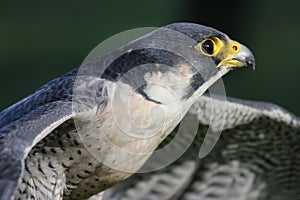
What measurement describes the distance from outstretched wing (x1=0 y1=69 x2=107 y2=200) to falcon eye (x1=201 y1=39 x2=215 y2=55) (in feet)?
2.26

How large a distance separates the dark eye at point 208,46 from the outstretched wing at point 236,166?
1036 millimetres

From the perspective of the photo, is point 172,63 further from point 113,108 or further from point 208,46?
point 113,108

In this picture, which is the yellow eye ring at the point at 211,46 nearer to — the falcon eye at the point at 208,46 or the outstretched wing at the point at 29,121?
the falcon eye at the point at 208,46

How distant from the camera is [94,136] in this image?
5258 millimetres

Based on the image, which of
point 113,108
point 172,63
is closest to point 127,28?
point 172,63

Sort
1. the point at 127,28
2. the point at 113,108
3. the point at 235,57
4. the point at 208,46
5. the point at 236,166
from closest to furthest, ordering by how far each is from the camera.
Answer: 1. the point at 113,108
2. the point at 208,46
3. the point at 235,57
4. the point at 236,166
5. the point at 127,28

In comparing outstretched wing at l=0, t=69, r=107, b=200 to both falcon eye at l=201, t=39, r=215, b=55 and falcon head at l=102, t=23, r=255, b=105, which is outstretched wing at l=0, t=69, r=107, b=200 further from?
falcon eye at l=201, t=39, r=215, b=55

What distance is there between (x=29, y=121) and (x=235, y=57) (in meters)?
1.45

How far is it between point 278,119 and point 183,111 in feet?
4.50

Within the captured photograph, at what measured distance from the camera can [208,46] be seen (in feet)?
18.4

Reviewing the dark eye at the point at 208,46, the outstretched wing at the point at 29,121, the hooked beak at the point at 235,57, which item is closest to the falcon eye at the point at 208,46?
the dark eye at the point at 208,46

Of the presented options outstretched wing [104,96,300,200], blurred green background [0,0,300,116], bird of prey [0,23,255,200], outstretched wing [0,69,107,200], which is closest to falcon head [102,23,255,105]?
bird of prey [0,23,255,200]

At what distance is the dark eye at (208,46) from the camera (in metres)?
5.60

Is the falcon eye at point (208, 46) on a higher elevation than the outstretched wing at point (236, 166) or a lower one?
higher
